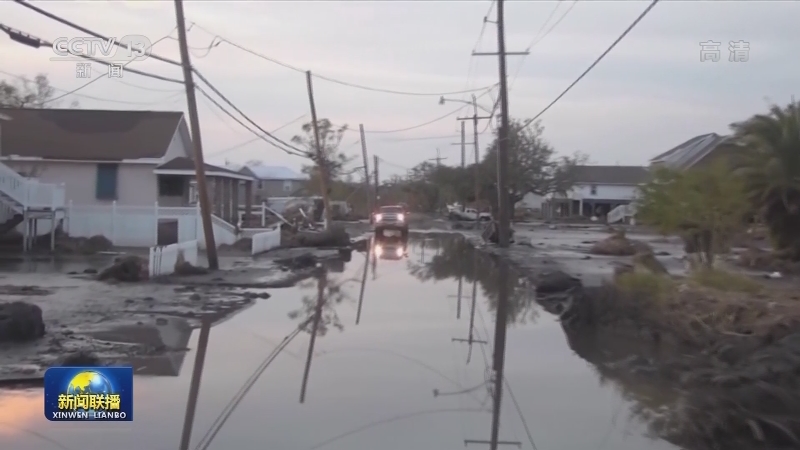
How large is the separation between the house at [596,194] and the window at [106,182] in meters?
67.9

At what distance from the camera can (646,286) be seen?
17.6 metres

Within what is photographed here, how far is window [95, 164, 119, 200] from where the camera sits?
3894 centimetres

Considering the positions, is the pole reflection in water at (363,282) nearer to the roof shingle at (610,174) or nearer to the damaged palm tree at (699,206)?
the damaged palm tree at (699,206)

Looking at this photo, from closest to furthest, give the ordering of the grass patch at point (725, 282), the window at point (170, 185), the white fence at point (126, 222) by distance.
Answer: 1. the grass patch at point (725, 282)
2. the white fence at point (126, 222)
3. the window at point (170, 185)

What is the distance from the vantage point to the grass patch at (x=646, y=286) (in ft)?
56.0

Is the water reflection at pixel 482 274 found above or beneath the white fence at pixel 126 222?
beneath

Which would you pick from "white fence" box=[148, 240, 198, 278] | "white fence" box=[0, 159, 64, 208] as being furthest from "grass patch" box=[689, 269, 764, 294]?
"white fence" box=[0, 159, 64, 208]

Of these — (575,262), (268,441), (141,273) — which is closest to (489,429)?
(268,441)

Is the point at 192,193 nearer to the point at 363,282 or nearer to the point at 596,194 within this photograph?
the point at 363,282

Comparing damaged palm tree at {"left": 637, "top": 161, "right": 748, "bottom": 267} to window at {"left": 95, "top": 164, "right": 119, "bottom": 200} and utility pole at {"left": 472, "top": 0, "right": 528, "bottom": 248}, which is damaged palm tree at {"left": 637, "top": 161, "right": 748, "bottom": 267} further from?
window at {"left": 95, "top": 164, "right": 119, "bottom": 200}

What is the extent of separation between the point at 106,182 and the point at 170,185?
2.59 m

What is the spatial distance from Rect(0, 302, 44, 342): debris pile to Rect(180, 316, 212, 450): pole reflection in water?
2.45 m

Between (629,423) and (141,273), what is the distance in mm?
16936

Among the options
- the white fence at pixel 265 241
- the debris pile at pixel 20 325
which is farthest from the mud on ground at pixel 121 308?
the white fence at pixel 265 241
